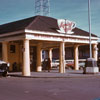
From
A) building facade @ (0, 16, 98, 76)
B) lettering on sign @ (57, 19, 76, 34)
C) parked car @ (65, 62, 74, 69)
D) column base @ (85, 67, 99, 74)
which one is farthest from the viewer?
parked car @ (65, 62, 74, 69)

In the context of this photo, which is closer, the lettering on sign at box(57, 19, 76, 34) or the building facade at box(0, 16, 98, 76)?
the building facade at box(0, 16, 98, 76)

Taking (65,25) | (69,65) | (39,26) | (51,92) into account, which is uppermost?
(65,25)

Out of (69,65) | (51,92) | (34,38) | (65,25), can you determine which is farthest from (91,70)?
(69,65)

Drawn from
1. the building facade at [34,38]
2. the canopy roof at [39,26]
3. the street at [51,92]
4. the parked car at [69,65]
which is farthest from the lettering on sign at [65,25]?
the parked car at [69,65]

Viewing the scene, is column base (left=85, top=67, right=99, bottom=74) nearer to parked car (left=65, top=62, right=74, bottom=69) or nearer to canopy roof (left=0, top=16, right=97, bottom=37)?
canopy roof (left=0, top=16, right=97, bottom=37)

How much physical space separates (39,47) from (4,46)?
7087 millimetres

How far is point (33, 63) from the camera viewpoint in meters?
34.7

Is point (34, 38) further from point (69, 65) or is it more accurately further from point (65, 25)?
point (69, 65)

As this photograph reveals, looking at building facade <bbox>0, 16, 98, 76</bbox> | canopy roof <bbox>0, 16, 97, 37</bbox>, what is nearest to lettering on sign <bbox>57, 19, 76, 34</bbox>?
building facade <bbox>0, 16, 98, 76</bbox>

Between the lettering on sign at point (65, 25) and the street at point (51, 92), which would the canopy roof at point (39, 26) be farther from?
the street at point (51, 92)

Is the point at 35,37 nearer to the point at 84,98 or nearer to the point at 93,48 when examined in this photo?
the point at 93,48

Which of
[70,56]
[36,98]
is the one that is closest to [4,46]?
[36,98]

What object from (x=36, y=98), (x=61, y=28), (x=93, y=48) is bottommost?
(x=36, y=98)

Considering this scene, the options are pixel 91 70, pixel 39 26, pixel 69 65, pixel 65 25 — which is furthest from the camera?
pixel 69 65
